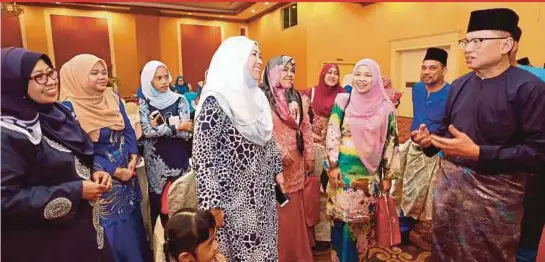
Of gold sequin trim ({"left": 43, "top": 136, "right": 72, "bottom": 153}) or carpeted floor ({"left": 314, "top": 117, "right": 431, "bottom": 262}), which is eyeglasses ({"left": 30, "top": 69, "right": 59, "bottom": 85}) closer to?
gold sequin trim ({"left": 43, "top": 136, "right": 72, "bottom": 153})

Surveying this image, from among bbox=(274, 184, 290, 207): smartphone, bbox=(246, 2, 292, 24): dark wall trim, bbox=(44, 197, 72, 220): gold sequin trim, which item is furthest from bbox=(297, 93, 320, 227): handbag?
bbox=(246, 2, 292, 24): dark wall trim

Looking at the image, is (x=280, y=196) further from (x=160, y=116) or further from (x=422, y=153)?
(x=422, y=153)

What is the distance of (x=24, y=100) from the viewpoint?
3.37ft

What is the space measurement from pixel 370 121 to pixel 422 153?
2.88 ft

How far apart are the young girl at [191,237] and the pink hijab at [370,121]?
3.12 feet

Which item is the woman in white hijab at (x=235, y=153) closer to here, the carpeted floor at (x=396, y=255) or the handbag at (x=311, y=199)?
the handbag at (x=311, y=199)

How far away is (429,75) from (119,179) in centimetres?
211

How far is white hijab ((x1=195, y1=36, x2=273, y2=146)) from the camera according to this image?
4.23 ft

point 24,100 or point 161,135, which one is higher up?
point 24,100

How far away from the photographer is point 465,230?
4.35 ft

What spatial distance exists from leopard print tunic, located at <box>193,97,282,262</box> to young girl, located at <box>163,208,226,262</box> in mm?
59

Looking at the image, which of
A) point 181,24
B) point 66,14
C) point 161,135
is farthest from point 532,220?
point 66,14

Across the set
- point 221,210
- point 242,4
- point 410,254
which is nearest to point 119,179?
point 221,210

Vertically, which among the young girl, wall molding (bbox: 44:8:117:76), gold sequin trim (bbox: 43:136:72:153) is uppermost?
wall molding (bbox: 44:8:117:76)
